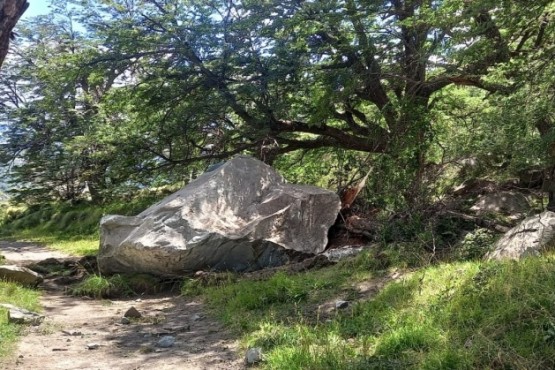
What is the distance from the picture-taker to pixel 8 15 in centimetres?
369

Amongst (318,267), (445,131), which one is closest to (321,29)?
(445,131)

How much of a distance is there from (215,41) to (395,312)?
316 inches

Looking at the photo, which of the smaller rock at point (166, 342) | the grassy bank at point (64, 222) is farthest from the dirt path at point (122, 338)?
the grassy bank at point (64, 222)

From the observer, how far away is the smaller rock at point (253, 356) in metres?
4.59

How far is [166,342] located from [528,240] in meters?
Answer: 4.53

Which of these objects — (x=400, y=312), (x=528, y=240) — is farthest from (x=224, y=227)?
(x=528, y=240)

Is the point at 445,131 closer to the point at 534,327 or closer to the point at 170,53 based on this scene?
the point at 170,53

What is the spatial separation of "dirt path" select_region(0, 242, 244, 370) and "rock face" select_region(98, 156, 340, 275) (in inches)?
35.4

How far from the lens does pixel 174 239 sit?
8750 millimetres

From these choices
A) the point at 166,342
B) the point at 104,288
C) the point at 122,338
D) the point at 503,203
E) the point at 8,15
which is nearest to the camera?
the point at 8,15

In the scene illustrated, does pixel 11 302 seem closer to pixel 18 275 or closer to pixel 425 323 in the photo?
pixel 18 275

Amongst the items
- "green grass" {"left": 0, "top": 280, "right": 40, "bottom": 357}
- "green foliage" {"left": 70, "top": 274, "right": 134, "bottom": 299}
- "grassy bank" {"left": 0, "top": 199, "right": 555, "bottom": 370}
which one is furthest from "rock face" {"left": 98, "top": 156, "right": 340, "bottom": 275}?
"green grass" {"left": 0, "top": 280, "right": 40, "bottom": 357}

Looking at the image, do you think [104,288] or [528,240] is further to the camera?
[104,288]

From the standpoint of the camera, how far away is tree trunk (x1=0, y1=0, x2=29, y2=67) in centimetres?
366
